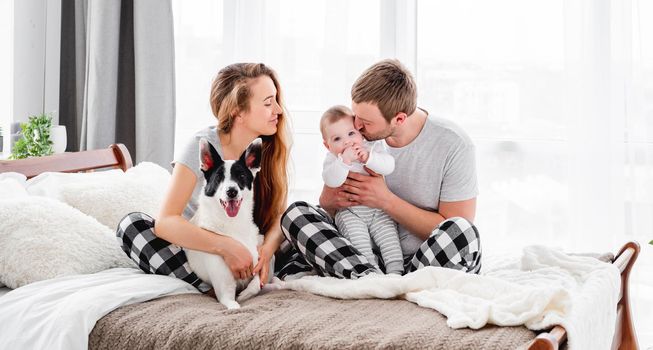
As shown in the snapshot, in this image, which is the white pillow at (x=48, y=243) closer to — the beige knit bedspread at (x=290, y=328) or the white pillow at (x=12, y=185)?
the white pillow at (x=12, y=185)

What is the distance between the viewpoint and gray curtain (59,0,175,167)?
3539mm

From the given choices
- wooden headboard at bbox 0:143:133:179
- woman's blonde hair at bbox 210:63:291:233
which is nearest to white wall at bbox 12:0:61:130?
wooden headboard at bbox 0:143:133:179

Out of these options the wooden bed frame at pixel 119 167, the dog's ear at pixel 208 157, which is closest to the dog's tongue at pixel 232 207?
the dog's ear at pixel 208 157

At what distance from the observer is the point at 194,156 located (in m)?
2.07

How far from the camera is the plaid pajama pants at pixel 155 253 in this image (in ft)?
6.72

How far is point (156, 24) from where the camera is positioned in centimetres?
356

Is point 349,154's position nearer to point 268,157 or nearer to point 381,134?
point 381,134

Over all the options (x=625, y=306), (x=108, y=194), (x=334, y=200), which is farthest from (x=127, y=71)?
(x=625, y=306)

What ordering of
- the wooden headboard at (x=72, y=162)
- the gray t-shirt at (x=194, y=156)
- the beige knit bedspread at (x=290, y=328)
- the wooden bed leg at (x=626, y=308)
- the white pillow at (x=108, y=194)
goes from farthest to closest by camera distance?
the wooden headboard at (x=72, y=162), the white pillow at (x=108, y=194), the wooden bed leg at (x=626, y=308), the gray t-shirt at (x=194, y=156), the beige knit bedspread at (x=290, y=328)

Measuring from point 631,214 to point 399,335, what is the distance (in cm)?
183

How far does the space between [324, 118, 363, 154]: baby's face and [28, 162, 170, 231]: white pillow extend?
63cm

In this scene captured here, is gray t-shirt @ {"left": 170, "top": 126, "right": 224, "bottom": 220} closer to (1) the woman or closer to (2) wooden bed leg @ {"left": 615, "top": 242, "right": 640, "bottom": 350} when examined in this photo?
(1) the woman

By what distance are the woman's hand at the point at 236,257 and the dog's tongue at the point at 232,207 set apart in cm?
7

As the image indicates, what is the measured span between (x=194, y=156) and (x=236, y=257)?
309 mm
